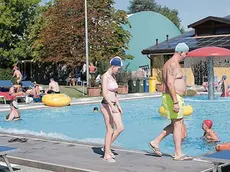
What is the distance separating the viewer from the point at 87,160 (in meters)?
7.05

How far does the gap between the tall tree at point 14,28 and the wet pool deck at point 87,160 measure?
92.8 feet

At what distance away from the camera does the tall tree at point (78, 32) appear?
32.3m

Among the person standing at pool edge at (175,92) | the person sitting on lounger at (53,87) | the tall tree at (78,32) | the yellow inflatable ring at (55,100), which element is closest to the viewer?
the person standing at pool edge at (175,92)

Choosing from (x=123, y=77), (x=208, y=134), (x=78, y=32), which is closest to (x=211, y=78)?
(x=123, y=77)

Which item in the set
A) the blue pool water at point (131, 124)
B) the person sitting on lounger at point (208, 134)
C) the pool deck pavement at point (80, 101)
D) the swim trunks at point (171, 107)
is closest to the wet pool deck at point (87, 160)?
the swim trunks at point (171, 107)

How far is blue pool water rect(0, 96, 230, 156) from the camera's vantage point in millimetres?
10266

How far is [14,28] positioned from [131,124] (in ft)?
83.8

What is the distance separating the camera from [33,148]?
27.3 ft

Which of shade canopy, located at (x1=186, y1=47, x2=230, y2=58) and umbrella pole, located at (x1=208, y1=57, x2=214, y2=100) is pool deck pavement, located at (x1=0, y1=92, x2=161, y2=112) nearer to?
umbrella pole, located at (x1=208, y1=57, x2=214, y2=100)

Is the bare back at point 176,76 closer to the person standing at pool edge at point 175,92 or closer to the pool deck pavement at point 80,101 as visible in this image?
the person standing at pool edge at point 175,92

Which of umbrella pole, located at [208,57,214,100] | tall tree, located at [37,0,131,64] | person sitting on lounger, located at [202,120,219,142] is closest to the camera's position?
person sitting on lounger, located at [202,120,219,142]

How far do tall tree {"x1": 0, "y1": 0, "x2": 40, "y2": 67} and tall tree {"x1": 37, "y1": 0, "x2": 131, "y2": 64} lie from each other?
3555 millimetres

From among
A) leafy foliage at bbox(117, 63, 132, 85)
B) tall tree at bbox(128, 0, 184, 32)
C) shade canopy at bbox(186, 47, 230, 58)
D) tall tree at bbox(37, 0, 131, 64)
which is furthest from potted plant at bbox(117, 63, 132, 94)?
tall tree at bbox(128, 0, 184, 32)

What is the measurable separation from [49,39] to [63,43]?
1079mm
